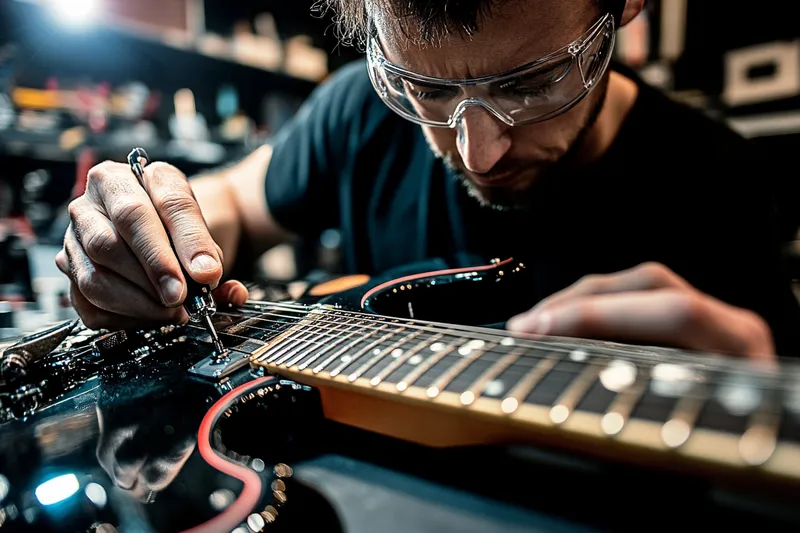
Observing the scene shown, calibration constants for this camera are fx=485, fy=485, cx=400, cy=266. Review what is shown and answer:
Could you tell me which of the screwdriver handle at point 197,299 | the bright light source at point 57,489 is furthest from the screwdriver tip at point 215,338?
the bright light source at point 57,489

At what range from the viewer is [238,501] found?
331 mm

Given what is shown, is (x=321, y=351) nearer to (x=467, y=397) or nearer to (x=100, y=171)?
(x=467, y=397)

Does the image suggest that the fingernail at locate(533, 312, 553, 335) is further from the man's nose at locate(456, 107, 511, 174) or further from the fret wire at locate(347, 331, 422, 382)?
the man's nose at locate(456, 107, 511, 174)

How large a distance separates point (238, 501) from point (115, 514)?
83 mm

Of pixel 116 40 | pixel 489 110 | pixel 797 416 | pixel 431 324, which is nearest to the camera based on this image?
pixel 797 416

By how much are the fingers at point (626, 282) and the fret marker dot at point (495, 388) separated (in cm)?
9

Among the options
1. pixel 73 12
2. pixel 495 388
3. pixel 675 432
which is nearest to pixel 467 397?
pixel 495 388

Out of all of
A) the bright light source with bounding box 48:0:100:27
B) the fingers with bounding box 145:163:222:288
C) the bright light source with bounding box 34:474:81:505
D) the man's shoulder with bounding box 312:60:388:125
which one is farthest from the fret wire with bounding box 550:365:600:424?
the bright light source with bounding box 48:0:100:27

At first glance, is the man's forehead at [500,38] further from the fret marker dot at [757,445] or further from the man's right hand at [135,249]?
the fret marker dot at [757,445]

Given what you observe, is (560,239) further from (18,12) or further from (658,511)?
(18,12)

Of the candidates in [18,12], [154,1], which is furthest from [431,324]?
[154,1]

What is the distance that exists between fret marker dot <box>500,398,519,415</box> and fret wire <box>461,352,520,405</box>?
0.02 m

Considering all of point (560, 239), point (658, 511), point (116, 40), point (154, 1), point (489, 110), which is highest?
point (154, 1)

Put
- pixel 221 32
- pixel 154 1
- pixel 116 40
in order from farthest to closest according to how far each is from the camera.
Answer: pixel 221 32, pixel 154 1, pixel 116 40
